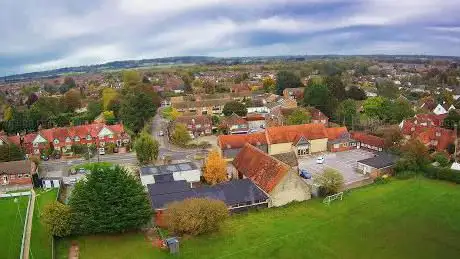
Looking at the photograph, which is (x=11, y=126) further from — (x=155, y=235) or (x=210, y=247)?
(x=210, y=247)

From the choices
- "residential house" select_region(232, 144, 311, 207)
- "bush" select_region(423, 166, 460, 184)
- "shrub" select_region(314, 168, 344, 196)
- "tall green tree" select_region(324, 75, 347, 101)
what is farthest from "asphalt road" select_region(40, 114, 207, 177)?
"tall green tree" select_region(324, 75, 347, 101)

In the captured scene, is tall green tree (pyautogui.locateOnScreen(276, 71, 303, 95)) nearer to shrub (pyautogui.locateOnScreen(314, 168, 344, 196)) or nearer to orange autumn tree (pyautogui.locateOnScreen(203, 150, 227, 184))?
orange autumn tree (pyautogui.locateOnScreen(203, 150, 227, 184))

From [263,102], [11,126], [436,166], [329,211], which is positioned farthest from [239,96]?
[329,211]

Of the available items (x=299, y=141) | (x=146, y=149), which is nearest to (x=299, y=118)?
(x=299, y=141)

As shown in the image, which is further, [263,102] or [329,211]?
[263,102]

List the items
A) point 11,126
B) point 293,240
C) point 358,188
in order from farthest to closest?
point 11,126
point 358,188
point 293,240

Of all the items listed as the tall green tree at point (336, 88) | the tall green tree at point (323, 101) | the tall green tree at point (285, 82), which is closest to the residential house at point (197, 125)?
the tall green tree at point (323, 101)

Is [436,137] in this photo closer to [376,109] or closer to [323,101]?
[376,109]
